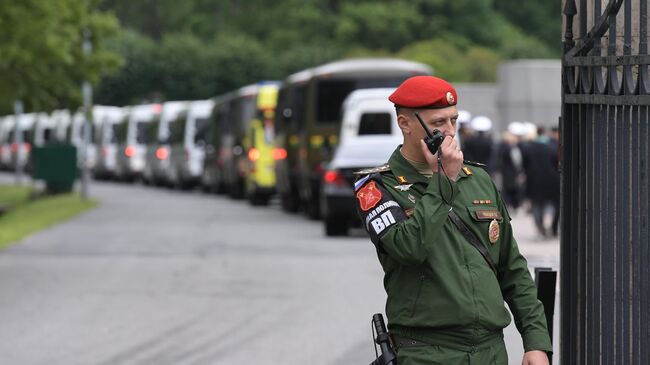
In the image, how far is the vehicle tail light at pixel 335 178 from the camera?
23312 mm

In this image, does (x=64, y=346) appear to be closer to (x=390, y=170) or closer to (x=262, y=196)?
(x=390, y=170)

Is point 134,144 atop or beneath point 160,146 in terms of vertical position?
beneath

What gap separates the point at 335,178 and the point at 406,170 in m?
18.3

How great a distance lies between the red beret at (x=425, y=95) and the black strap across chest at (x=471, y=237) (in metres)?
0.33

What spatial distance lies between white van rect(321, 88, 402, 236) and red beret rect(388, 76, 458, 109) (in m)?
17.1

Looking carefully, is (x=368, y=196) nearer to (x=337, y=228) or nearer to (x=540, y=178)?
(x=540, y=178)

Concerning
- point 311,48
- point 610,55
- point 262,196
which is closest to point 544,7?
point 311,48

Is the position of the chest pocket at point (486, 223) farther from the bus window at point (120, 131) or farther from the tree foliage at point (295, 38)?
the tree foliage at point (295, 38)

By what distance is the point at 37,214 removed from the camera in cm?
3136

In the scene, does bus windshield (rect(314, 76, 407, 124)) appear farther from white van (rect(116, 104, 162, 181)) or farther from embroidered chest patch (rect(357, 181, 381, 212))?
white van (rect(116, 104, 162, 181))

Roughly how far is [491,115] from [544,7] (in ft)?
154

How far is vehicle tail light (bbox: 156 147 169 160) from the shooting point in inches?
2062

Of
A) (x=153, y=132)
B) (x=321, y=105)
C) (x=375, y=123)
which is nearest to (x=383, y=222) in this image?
(x=375, y=123)

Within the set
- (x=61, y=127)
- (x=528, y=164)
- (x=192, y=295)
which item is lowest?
(x=61, y=127)
